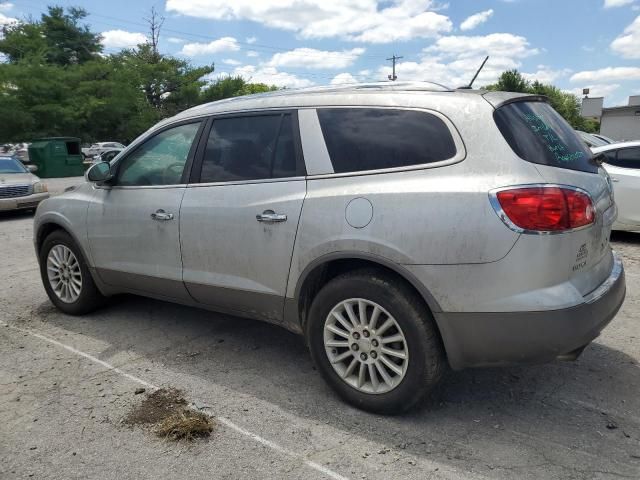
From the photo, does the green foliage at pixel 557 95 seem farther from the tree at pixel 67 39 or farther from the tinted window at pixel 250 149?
the tinted window at pixel 250 149

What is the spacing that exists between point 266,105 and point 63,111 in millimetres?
31153

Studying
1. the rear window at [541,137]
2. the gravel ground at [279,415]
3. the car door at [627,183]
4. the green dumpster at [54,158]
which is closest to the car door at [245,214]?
the gravel ground at [279,415]

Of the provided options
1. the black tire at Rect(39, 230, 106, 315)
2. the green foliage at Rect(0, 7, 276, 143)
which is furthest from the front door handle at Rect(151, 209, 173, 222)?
the green foliage at Rect(0, 7, 276, 143)

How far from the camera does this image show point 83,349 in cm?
409

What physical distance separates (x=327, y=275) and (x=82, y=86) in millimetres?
35802

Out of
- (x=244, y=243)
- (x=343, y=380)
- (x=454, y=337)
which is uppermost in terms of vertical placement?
(x=244, y=243)

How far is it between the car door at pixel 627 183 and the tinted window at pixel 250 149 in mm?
5833

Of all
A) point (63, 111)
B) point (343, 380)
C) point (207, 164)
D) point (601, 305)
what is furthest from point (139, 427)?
point (63, 111)

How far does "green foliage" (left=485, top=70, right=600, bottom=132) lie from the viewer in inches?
1990

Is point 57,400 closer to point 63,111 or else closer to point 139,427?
point 139,427

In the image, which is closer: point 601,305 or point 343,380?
point 601,305

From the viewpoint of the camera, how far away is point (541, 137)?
284 centimetres

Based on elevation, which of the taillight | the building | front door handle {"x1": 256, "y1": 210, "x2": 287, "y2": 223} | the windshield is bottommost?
the building

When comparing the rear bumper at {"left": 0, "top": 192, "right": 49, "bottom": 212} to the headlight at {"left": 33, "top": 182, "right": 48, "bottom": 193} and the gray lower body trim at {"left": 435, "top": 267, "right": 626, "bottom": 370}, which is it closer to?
the headlight at {"left": 33, "top": 182, "right": 48, "bottom": 193}
